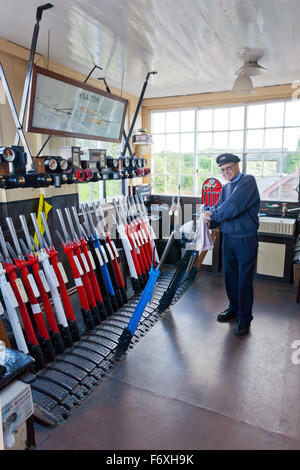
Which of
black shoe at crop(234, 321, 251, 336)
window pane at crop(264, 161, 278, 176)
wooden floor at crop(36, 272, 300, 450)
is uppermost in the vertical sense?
window pane at crop(264, 161, 278, 176)

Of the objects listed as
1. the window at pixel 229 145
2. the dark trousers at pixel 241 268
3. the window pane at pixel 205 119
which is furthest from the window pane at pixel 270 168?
the dark trousers at pixel 241 268

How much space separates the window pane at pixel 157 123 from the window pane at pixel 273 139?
189 centimetres

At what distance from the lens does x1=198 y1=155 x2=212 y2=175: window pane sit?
588 cm

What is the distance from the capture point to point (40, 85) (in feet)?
9.69

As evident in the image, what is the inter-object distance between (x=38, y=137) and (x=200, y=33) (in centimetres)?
215

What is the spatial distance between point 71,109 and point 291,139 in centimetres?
354

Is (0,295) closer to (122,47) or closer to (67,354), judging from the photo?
(67,354)

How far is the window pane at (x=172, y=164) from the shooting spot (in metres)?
6.16

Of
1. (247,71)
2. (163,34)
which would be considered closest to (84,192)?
(163,34)

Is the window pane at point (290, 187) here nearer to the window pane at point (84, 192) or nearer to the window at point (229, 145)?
the window at point (229, 145)

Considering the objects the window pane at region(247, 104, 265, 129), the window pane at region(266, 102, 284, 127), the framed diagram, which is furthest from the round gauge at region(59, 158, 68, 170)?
the window pane at region(266, 102, 284, 127)

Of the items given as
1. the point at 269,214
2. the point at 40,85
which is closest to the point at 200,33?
the point at 40,85

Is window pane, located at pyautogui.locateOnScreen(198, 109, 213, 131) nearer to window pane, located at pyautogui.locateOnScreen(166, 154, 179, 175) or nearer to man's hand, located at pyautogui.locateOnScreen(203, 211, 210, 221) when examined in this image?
window pane, located at pyautogui.locateOnScreen(166, 154, 179, 175)

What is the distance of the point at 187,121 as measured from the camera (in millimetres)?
5957
